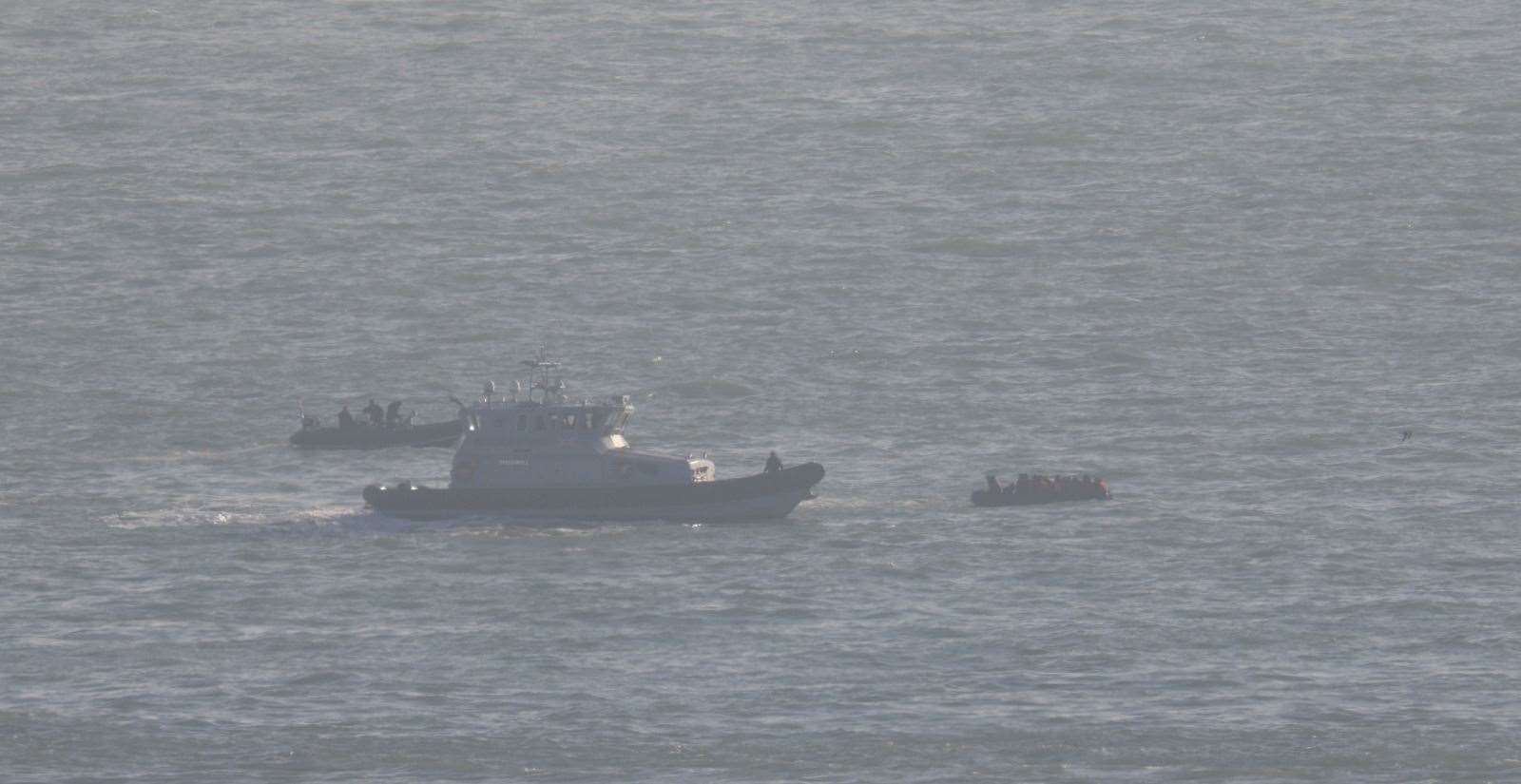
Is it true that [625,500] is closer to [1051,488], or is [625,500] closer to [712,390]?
[1051,488]

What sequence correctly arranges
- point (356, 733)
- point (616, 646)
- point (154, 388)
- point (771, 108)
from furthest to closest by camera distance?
1. point (771, 108)
2. point (154, 388)
3. point (616, 646)
4. point (356, 733)

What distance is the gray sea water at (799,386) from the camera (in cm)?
7444

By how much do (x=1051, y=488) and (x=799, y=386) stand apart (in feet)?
71.4

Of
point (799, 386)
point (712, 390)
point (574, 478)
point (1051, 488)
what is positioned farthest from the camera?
point (799, 386)

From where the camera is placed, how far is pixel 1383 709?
73938 mm

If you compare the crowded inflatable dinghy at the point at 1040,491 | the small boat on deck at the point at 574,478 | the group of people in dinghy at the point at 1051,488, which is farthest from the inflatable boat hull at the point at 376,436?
the group of people in dinghy at the point at 1051,488

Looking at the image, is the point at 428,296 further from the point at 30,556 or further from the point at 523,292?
the point at 30,556

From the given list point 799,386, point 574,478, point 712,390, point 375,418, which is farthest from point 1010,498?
point 375,418

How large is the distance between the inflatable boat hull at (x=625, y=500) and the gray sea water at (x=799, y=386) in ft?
2.75

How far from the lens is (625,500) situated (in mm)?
99625

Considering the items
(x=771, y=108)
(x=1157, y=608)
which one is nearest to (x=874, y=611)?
(x=1157, y=608)

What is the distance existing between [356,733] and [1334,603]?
2824 centimetres

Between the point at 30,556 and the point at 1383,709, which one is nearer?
the point at 1383,709

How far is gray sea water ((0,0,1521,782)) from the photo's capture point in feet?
244
